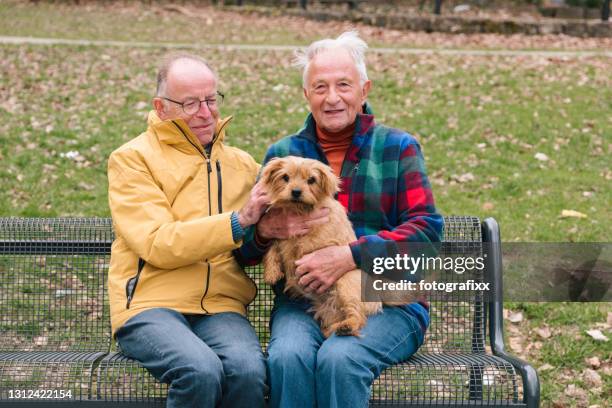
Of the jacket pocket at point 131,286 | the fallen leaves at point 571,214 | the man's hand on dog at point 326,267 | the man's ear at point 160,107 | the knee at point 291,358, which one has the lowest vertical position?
the fallen leaves at point 571,214

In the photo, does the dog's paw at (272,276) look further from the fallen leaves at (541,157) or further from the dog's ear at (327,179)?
the fallen leaves at (541,157)

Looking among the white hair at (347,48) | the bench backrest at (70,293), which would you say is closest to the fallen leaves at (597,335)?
the bench backrest at (70,293)

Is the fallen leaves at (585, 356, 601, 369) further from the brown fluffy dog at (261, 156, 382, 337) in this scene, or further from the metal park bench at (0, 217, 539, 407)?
the brown fluffy dog at (261, 156, 382, 337)

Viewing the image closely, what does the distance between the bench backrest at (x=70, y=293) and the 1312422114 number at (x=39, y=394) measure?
0.55 metres

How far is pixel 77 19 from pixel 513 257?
12.7 m

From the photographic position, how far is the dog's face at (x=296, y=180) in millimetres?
3641

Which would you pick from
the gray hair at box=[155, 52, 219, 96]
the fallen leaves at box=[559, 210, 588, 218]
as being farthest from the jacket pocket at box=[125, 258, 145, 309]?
the fallen leaves at box=[559, 210, 588, 218]

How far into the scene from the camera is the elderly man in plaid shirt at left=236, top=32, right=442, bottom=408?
3.59m

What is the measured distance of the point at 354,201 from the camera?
Answer: 12.7 feet

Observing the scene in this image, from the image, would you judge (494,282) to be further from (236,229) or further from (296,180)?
(236,229)

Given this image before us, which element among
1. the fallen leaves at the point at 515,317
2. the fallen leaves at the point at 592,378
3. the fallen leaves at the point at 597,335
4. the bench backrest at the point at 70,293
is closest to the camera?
the bench backrest at the point at 70,293

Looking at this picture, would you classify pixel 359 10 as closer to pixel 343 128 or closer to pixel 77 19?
pixel 77 19

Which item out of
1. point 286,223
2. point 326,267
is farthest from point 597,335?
point 286,223

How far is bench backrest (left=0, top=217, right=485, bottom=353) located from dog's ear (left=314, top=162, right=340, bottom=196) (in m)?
0.72
